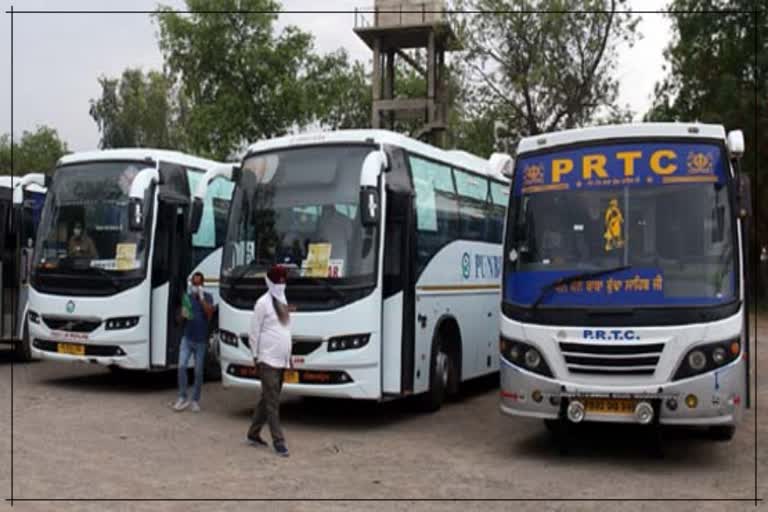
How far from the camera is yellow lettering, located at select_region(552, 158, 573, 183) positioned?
9.48 metres

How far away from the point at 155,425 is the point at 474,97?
31.8 m

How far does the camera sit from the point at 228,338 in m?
11.4

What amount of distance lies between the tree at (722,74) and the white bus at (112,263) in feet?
82.4

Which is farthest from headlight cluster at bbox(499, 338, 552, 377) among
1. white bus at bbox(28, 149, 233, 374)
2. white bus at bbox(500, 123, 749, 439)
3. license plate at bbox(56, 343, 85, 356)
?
license plate at bbox(56, 343, 85, 356)

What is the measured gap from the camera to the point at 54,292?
13703 millimetres

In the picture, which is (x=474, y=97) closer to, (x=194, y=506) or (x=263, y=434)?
(x=263, y=434)

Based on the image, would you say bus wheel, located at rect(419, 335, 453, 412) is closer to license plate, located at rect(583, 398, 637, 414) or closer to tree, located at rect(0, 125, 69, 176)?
license plate, located at rect(583, 398, 637, 414)

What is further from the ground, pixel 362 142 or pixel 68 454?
pixel 362 142

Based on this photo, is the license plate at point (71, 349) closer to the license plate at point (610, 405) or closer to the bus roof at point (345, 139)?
the bus roof at point (345, 139)

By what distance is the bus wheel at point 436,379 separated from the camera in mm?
12078

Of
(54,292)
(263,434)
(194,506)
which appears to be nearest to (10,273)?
(54,292)

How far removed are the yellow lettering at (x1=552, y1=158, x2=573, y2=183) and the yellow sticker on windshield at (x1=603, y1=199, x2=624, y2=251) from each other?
562mm

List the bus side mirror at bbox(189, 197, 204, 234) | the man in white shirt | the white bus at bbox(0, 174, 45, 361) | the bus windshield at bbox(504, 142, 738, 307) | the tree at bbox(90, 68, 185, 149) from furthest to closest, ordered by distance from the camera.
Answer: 1. the tree at bbox(90, 68, 185, 149)
2. the white bus at bbox(0, 174, 45, 361)
3. the bus side mirror at bbox(189, 197, 204, 234)
4. the man in white shirt
5. the bus windshield at bbox(504, 142, 738, 307)

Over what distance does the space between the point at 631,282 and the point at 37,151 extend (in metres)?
74.7
